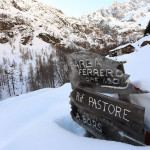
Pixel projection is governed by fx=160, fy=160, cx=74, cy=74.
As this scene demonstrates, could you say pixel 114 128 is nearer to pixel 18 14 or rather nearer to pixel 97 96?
pixel 97 96

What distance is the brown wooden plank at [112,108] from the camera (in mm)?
2199

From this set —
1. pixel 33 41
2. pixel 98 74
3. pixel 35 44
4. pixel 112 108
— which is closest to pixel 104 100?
pixel 112 108

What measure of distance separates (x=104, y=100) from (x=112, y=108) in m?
0.19

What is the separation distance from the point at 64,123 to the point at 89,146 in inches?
50.4

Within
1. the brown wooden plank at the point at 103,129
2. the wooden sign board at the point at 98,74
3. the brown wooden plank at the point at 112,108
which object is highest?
the wooden sign board at the point at 98,74

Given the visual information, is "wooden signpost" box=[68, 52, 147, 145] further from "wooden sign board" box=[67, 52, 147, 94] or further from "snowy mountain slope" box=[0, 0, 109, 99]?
"snowy mountain slope" box=[0, 0, 109, 99]

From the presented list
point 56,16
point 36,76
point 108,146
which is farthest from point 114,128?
point 56,16

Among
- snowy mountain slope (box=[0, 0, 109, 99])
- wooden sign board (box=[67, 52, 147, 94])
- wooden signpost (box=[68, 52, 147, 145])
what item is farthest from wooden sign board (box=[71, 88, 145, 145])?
snowy mountain slope (box=[0, 0, 109, 99])

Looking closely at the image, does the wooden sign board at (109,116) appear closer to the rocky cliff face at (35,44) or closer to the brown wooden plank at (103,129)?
the brown wooden plank at (103,129)

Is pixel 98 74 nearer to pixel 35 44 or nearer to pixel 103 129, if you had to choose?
pixel 103 129

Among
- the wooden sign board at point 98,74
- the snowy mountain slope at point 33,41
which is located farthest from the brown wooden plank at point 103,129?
the snowy mountain slope at point 33,41

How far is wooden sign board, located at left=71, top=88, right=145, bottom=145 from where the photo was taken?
2223 mm

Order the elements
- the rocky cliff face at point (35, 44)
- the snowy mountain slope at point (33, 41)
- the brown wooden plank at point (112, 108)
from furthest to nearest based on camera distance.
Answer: the snowy mountain slope at point (33, 41) → the rocky cliff face at point (35, 44) → the brown wooden plank at point (112, 108)

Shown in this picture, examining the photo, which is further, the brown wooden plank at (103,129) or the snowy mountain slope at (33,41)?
the snowy mountain slope at (33,41)
